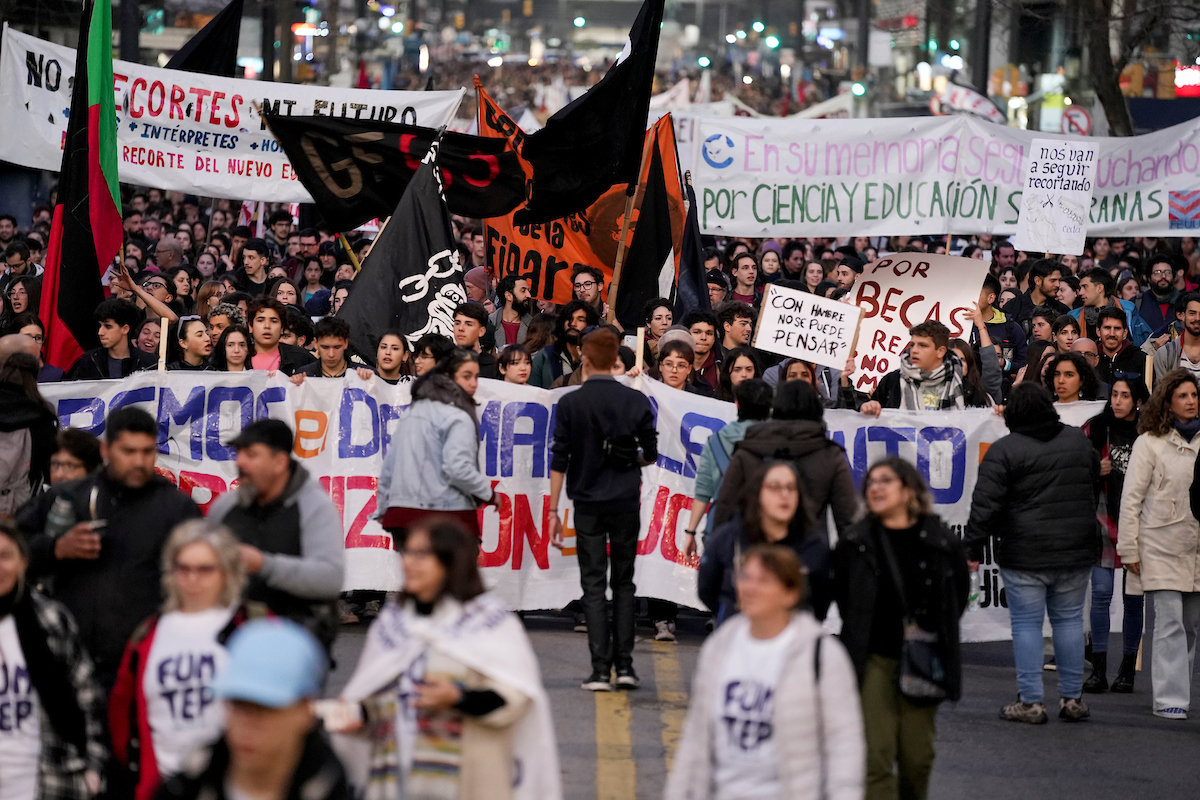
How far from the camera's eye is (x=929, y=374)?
955cm

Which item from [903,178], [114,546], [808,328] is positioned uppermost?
[903,178]

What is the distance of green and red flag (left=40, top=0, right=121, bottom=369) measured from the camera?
10.0m

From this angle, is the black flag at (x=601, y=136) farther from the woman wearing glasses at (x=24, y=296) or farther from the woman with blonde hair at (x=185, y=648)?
the woman with blonde hair at (x=185, y=648)

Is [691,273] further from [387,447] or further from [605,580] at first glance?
[605,580]

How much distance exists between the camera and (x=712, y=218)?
51.5ft

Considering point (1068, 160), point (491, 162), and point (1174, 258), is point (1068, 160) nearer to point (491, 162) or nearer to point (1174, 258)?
point (1174, 258)

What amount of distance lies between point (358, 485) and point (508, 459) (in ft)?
2.92

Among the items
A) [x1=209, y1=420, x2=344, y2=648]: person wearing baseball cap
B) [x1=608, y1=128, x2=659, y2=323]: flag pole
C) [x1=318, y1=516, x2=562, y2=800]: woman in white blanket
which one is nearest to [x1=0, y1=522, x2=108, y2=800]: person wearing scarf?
[x1=209, y1=420, x2=344, y2=648]: person wearing baseball cap

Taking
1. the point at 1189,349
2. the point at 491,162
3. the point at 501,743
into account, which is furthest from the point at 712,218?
the point at 501,743

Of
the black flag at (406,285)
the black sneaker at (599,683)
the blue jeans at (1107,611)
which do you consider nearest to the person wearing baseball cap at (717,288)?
the black flag at (406,285)

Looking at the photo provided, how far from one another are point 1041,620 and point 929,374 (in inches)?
77.9

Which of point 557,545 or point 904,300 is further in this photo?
point 904,300

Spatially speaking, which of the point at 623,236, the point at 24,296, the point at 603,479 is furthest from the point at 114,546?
the point at 24,296

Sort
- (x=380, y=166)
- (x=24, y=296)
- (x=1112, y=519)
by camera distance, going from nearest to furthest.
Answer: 1. (x=1112, y=519)
2. (x=380, y=166)
3. (x=24, y=296)
